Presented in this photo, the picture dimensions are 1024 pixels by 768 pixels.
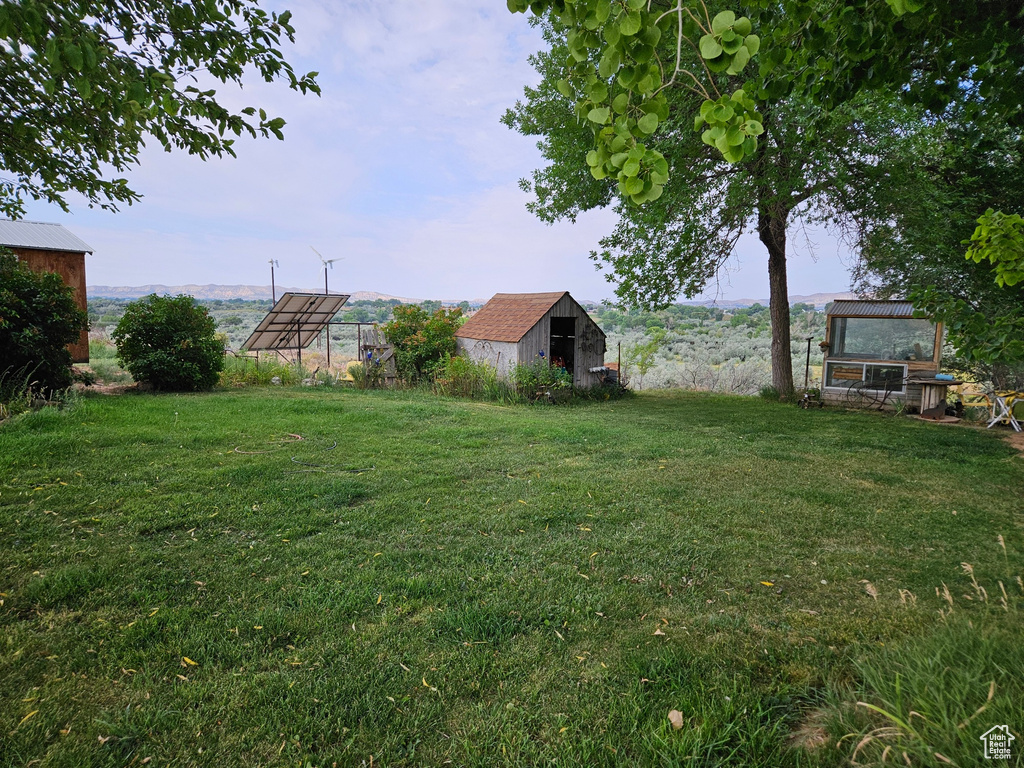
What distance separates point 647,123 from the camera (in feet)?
4.50

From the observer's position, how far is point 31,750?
1733 mm

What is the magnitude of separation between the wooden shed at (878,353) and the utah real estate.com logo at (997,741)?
10.6m

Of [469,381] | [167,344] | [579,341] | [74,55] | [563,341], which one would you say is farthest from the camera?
[563,341]

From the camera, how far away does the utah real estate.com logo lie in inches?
50.7

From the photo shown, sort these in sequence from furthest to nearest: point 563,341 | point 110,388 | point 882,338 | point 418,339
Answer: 1. point 563,341
2. point 418,339
3. point 882,338
4. point 110,388

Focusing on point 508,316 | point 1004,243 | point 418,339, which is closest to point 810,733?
point 1004,243

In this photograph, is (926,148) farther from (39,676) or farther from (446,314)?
(39,676)

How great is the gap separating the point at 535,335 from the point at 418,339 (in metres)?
3.33

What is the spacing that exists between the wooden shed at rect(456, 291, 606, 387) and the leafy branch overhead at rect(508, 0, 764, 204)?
10.2 m

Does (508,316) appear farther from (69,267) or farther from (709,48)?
(709,48)

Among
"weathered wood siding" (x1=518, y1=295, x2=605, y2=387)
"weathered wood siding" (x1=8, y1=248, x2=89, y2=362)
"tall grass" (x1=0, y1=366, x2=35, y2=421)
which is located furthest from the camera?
"weathered wood siding" (x1=518, y1=295, x2=605, y2=387)

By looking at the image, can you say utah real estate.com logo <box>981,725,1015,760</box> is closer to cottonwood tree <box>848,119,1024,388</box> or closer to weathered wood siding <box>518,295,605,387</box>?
cottonwood tree <box>848,119,1024,388</box>

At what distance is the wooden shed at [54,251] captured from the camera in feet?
38.7

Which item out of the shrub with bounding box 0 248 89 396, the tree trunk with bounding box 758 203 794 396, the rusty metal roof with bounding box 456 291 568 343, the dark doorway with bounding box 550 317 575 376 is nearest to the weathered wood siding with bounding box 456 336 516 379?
the rusty metal roof with bounding box 456 291 568 343
